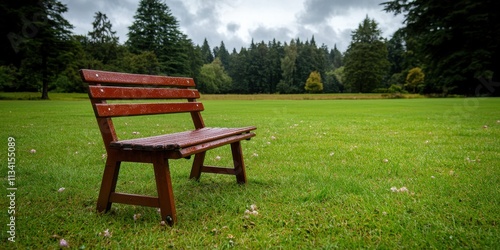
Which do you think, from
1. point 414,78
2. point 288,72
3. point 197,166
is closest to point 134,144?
point 197,166

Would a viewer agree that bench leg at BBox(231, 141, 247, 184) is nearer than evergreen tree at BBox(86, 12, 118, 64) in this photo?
Yes

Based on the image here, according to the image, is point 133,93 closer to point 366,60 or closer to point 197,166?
point 197,166

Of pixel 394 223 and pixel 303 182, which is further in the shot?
pixel 303 182

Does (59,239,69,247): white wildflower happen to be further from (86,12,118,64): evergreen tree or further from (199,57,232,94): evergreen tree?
(199,57,232,94): evergreen tree

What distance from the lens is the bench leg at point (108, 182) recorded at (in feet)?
9.66

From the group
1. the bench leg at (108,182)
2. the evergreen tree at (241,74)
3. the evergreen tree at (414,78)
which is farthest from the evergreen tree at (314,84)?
the bench leg at (108,182)

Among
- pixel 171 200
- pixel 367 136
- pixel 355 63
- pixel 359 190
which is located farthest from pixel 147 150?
pixel 355 63

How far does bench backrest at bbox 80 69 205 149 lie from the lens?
9.48 feet

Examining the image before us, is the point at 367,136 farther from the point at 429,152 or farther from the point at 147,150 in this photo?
the point at 147,150

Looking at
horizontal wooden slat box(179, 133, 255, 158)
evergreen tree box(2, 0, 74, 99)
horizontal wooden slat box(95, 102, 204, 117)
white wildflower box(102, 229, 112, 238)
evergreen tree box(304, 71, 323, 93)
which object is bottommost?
evergreen tree box(304, 71, 323, 93)

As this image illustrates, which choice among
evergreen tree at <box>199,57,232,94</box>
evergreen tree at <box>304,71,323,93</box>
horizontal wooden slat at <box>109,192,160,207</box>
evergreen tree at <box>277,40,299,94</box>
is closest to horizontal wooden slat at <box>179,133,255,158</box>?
horizontal wooden slat at <box>109,192,160,207</box>

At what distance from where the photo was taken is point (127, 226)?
282 centimetres

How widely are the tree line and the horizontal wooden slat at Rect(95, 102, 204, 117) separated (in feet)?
121

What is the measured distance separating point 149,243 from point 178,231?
27 centimetres
